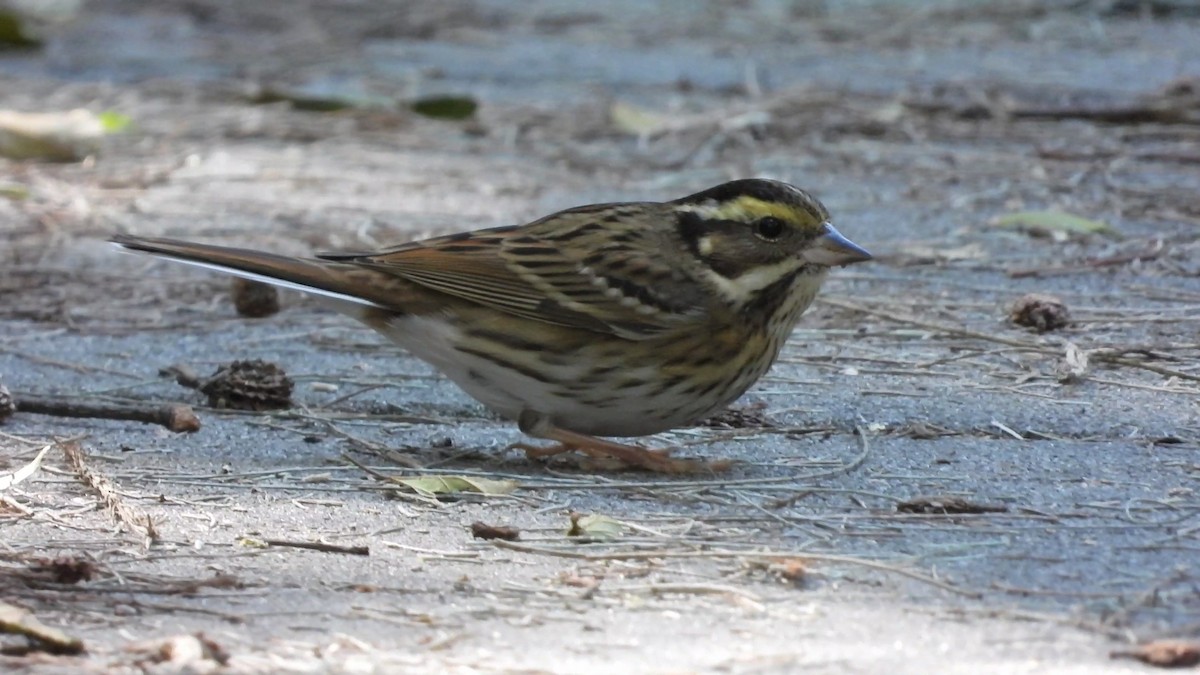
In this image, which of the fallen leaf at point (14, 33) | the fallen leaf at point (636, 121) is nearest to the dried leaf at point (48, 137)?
the fallen leaf at point (636, 121)

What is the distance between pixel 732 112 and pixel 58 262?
12.6ft

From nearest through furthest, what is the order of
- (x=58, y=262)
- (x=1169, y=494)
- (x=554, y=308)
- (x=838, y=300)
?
(x=1169, y=494) → (x=554, y=308) → (x=838, y=300) → (x=58, y=262)

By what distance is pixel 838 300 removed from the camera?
21.4 feet

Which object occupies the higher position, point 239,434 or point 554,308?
point 554,308

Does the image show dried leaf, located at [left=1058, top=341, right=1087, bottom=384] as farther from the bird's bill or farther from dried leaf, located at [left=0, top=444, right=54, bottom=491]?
dried leaf, located at [left=0, top=444, right=54, bottom=491]

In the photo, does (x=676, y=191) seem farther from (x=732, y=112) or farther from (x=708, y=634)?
(x=708, y=634)

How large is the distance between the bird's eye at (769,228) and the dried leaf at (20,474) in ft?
6.26

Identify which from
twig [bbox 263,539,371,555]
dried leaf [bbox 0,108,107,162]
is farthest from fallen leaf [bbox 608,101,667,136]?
twig [bbox 263,539,371,555]

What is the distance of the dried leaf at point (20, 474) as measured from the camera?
435 centimetres

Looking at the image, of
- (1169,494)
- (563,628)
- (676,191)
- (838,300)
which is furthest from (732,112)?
(563,628)

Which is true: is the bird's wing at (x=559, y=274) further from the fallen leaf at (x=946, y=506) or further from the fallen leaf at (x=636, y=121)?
the fallen leaf at (x=636, y=121)

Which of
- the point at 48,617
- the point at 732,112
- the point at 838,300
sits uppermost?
the point at 732,112

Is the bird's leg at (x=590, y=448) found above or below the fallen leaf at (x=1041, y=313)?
below

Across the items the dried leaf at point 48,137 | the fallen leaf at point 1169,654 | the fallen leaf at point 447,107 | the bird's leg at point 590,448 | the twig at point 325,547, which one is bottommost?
the twig at point 325,547
